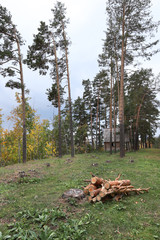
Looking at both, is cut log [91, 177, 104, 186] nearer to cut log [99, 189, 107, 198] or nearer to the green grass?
cut log [99, 189, 107, 198]

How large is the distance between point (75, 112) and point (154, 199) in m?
32.0

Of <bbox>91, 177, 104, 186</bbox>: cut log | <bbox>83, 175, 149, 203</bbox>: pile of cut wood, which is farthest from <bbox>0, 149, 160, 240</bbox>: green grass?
<bbox>91, 177, 104, 186</bbox>: cut log

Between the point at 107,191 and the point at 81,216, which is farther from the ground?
the point at 107,191

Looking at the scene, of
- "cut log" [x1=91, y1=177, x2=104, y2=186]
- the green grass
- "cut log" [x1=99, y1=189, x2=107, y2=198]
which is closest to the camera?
the green grass

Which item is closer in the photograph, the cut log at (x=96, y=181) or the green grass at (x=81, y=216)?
the green grass at (x=81, y=216)

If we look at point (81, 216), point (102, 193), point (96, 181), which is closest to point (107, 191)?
point (102, 193)

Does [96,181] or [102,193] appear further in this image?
[96,181]

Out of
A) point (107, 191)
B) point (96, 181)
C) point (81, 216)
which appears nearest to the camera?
point (81, 216)

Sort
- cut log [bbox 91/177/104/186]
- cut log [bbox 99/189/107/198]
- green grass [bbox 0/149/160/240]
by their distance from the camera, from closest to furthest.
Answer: green grass [bbox 0/149/160/240]
cut log [bbox 99/189/107/198]
cut log [bbox 91/177/104/186]

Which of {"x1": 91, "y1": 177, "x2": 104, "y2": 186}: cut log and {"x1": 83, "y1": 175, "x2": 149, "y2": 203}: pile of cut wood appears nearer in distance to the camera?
{"x1": 83, "y1": 175, "x2": 149, "y2": 203}: pile of cut wood

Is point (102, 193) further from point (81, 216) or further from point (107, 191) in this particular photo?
point (81, 216)

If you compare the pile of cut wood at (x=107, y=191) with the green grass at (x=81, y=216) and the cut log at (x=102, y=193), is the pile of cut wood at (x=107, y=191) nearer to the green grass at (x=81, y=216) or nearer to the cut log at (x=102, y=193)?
the cut log at (x=102, y=193)

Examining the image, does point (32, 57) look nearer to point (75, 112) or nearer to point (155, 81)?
point (155, 81)

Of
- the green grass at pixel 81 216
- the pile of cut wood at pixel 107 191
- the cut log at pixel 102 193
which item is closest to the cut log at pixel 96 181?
the pile of cut wood at pixel 107 191
